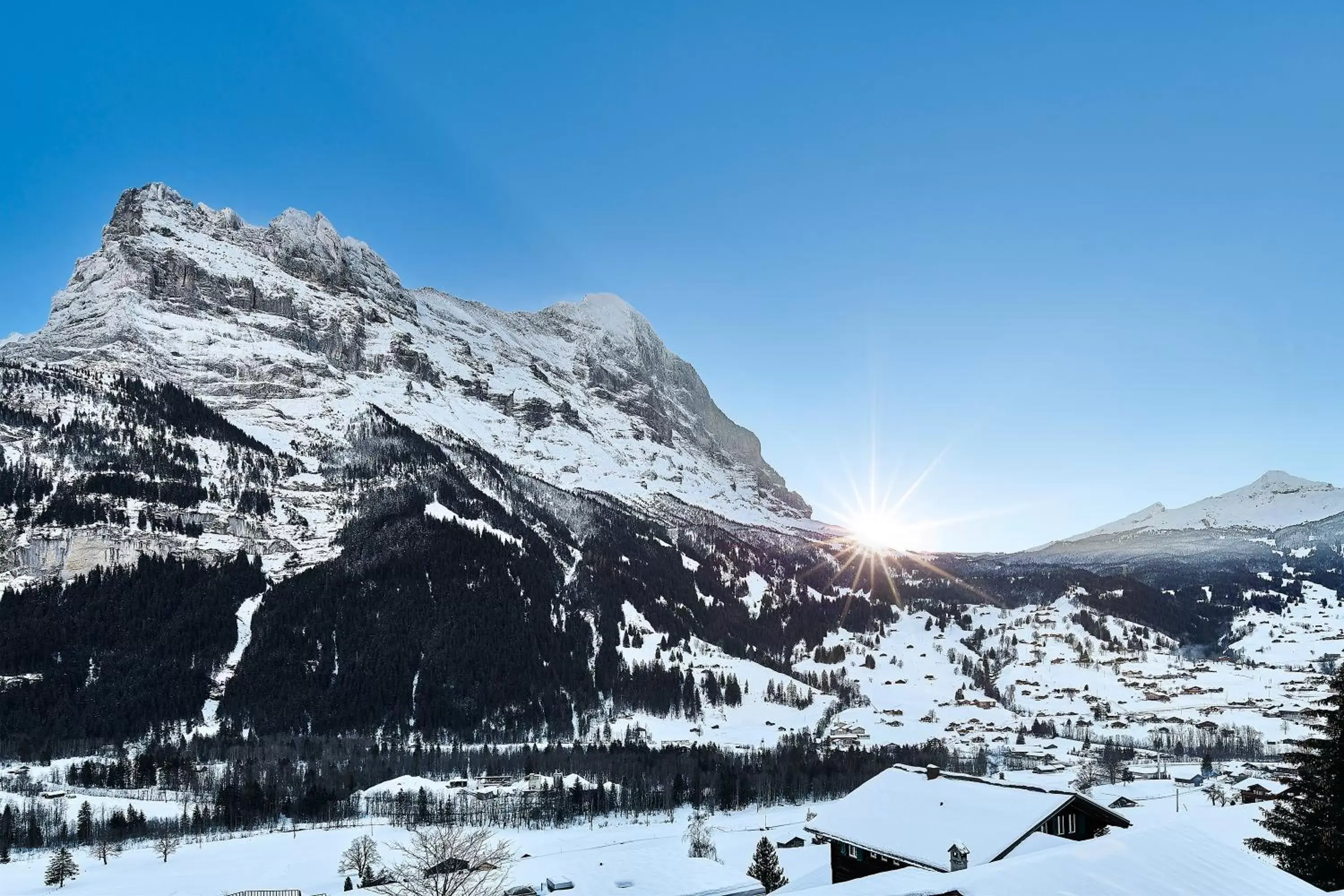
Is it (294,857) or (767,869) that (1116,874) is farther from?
(294,857)

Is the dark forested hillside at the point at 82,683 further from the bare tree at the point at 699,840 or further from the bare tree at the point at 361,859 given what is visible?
the bare tree at the point at 699,840

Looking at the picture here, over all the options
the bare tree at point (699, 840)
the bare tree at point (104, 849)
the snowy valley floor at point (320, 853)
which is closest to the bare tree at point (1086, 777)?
the snowy valley floor at point (320, 853)

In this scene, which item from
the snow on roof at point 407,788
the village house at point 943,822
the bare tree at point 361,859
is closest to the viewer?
the village house at point 943,822

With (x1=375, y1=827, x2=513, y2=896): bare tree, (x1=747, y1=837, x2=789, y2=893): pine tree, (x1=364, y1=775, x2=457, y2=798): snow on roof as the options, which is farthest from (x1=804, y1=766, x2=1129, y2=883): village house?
(x1=364, y1=775, x2=457, y2=798): snow on roof

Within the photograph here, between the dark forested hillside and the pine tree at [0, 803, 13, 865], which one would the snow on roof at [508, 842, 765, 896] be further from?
the dark forested hillside

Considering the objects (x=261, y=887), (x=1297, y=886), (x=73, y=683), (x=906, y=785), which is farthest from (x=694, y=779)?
(x=1297, y=886)

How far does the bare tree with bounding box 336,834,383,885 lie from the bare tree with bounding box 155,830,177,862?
24.9 metres

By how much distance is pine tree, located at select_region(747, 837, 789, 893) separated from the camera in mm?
73812

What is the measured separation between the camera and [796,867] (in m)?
93.6

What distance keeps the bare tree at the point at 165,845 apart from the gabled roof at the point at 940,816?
10216cm

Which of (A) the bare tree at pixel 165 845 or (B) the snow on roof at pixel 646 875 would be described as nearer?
(B) the snow on roof at pixel 646 875

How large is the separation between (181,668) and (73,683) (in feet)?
68.8

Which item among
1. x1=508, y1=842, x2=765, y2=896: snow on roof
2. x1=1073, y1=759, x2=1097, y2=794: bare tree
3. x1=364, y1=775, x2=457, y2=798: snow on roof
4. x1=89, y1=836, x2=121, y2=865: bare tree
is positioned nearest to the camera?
x1=508, y1=842, x2=765, y2=896: snow on roof

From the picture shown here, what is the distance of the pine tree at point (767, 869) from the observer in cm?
7381
